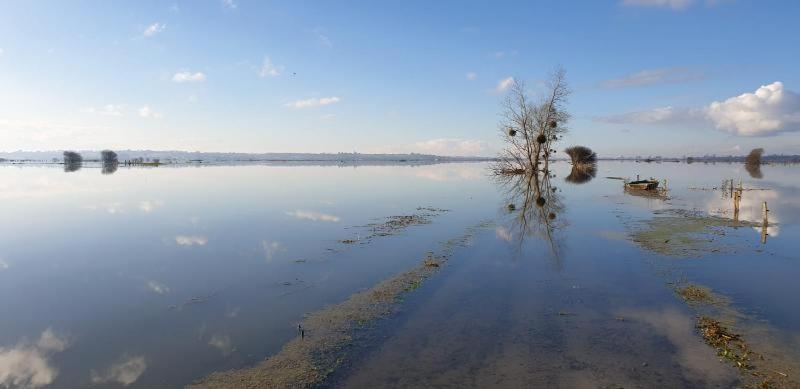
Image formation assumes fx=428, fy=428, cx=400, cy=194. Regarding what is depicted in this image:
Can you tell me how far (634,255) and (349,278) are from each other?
984 centimetres

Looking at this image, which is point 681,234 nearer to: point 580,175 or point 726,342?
point 726,342

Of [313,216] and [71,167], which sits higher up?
[71,167]

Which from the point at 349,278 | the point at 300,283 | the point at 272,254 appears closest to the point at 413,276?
the point at 349,278

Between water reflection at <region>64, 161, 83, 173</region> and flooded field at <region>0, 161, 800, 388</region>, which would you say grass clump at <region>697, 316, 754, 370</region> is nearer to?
flooded field at <region>0, 161, 800, 388</region>

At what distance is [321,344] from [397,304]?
100 inches

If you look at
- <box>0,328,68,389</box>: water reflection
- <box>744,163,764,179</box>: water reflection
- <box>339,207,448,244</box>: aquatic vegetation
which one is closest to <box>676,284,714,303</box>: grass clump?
<box>339,207,448,244</box>: aquatic vegetation

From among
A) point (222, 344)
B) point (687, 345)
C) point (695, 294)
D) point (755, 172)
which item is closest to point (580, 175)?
point (755, 172)

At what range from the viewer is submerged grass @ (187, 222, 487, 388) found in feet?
21.1

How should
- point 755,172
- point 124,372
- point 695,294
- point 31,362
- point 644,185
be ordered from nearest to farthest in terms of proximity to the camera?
point 124,372 < point 31,362 < point 695,294 < point 644,185 < point 755,172

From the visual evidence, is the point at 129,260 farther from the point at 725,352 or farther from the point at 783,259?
the point at 783,259

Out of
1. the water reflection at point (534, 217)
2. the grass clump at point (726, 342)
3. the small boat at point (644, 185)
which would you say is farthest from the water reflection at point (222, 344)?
the small boat at point (644, 185)

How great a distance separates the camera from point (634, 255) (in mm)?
14688

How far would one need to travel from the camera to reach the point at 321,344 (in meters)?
7.71

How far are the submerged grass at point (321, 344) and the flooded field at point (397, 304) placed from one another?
4cm
